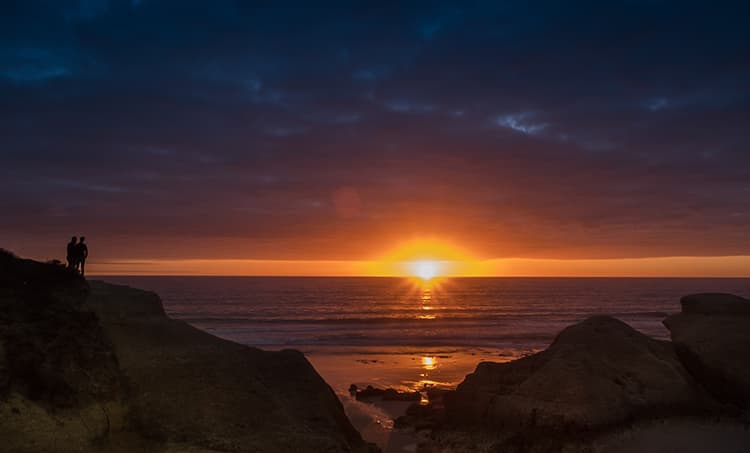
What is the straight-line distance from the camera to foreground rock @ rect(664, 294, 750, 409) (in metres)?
18.3

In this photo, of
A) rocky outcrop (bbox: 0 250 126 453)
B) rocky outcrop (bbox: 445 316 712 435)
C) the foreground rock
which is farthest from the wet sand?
the foreground rock

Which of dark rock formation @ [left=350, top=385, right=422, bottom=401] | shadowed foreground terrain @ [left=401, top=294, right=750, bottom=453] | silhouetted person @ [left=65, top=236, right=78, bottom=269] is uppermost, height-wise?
silhouetted person @ [left=65, top=236, right=78, bottom=269]

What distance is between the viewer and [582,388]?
16312 mm

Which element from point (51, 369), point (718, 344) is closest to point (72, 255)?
point (51, 369)

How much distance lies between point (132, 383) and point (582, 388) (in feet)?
44.4

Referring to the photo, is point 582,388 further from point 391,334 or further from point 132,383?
point 391,334

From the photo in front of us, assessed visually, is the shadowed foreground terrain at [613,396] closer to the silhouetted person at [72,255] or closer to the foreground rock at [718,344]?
the foreground rock at [718,344]

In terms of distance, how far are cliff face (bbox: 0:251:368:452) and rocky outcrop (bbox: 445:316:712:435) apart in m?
4.99

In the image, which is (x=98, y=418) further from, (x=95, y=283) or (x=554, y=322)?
(x=554, y=322)

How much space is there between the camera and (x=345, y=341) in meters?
50.8

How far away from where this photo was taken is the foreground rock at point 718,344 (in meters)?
18.3

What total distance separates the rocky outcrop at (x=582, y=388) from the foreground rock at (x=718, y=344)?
0.97 meters

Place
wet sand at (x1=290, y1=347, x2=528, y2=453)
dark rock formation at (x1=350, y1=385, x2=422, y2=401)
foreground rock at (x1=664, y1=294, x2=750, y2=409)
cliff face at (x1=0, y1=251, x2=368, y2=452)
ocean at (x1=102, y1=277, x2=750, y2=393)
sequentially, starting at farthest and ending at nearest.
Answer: ocean at (x1=102, y1=277, x2=750, y2=393) < dark rock formation at (x1=350, y1=385, x2=422, y2=401) < wet sand at (x1=290, y1=347, x2=528, y2=453) < foreground rock at (x1=664, y1=294, x2=750, y2=409) < cliff face at (x1=0, y1=251, x2=368, y2=452)

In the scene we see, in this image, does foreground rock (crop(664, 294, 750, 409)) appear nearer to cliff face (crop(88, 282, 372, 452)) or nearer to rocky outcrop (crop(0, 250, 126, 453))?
cliff face (crop(88, 282, 372, 452))
